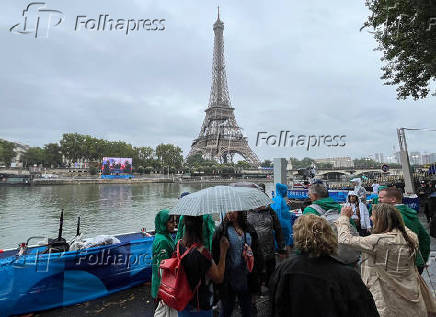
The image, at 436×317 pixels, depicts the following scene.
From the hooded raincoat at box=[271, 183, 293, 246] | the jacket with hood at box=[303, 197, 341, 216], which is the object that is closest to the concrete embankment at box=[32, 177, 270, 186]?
the hooded raincoat at box=[271, 183, 293, 246]

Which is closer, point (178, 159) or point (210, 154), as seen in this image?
point (210, 154)

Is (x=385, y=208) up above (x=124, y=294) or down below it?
above

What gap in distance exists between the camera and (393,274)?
1.98 m

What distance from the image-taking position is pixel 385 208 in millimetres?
2039

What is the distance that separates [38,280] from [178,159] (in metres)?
73.6

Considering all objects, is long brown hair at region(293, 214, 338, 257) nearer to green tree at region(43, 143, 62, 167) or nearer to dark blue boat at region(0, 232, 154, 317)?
dark blue boat at region(0, 232, 154, 317)

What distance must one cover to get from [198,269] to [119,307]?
2.32 meters

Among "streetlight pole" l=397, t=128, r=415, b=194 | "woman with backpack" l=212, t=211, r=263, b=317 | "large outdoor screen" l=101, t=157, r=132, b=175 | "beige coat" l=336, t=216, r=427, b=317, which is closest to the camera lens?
"beige coat" l=336, t=216, r=427, b=317

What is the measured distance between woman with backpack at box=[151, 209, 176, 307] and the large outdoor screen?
65.3m

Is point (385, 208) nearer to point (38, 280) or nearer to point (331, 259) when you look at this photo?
point (331, 259)

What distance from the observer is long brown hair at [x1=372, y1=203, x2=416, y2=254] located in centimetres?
193

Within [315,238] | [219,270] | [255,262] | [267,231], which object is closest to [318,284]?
[315,238]

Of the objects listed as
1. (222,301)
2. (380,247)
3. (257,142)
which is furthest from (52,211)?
(380,247)

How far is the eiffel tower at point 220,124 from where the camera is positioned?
64062 mm
